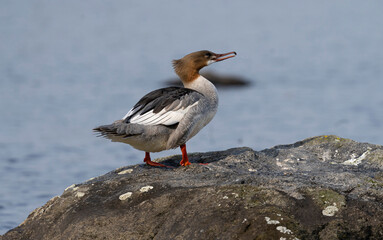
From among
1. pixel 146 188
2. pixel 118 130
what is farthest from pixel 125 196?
pixel 118 130

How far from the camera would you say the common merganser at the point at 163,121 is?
648 centimetres

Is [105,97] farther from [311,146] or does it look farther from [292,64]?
[311,146]

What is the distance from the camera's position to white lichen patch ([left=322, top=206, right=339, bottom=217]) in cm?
505

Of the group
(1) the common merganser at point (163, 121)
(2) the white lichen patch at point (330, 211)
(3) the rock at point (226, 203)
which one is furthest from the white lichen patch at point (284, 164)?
(2) the white lichen patch at point (330, 211)

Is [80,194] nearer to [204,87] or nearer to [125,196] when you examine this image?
[125,196]

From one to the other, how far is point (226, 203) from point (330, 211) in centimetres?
77

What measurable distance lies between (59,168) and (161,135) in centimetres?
555

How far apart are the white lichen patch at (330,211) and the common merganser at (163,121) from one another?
1738mm

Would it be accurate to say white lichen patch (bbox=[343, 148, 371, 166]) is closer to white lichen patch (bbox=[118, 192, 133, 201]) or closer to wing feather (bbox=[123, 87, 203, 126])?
wing feather (bbox=[123, 87, 203, 126])

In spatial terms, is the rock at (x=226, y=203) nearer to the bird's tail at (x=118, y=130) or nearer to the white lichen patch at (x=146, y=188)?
the white lichen patch at (x=146, y=188)

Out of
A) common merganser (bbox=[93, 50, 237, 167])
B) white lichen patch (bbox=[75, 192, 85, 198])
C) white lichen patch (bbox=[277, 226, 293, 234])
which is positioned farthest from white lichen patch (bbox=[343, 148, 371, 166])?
white lichen patch (bbox=[75, 192, 85, 198])

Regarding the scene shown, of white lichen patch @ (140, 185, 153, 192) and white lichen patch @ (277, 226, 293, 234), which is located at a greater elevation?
white lichen patch @ (140, 185, 153, 192)

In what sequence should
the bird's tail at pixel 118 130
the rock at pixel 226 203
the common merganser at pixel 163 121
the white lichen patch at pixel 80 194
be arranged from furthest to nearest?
the common merganser at pixel 163 121 < the bird's tail at pixel 118 130 < the white lichen patch at pixel 80 194 < the rock at pixel 226 203

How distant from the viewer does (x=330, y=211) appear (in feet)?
16.7
